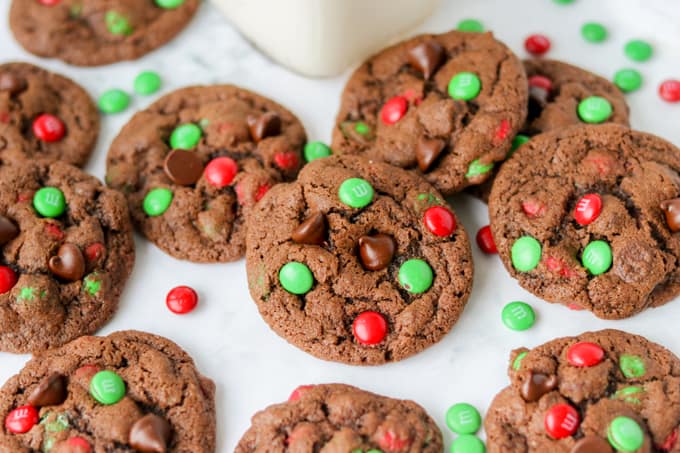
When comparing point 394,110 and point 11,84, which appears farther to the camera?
point 11,84

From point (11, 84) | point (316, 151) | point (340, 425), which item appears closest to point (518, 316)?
point (340, 425)

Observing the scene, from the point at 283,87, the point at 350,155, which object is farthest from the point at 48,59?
the point at 350,155

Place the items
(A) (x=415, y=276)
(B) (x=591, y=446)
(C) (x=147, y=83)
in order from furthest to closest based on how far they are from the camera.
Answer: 1. (C) (x=147, y=83)
2. (A) (x=415, y=276)
3. (B) (x=591, y=446)

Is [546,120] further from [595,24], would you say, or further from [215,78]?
[215,78]

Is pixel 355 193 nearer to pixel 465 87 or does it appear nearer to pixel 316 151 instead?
pixel 316 151

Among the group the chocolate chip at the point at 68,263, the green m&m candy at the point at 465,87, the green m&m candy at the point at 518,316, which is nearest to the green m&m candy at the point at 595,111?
the green m&m candy at the point at 465,87

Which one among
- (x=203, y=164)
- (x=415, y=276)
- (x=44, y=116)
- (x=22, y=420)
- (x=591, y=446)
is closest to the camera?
(x=591, y=446)
